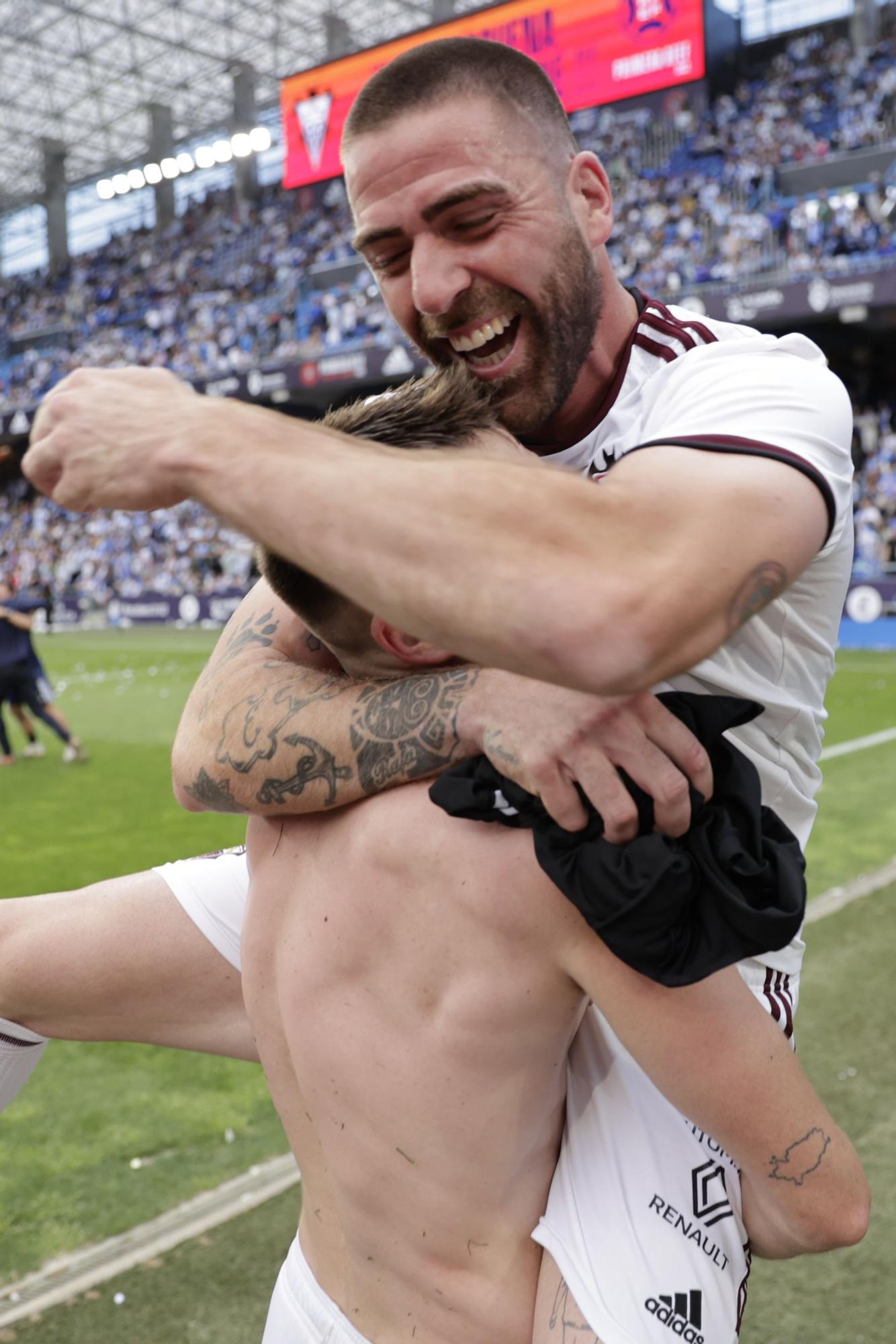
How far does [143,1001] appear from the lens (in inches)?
96.3

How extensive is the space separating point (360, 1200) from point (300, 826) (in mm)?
549

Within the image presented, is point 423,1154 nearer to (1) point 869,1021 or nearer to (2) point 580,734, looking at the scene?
(2) point 580,734

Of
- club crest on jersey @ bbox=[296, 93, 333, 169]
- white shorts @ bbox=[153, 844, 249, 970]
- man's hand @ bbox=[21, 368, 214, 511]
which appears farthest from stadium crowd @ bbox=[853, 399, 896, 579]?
man's hand @ bbox=[21, 368, 214, 511]

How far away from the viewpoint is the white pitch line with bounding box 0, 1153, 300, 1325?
315 centimetres

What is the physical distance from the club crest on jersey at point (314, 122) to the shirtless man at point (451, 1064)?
112ft

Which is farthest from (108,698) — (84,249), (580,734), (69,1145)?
(84,249)

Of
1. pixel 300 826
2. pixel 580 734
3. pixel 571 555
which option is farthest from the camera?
pixel 300 826

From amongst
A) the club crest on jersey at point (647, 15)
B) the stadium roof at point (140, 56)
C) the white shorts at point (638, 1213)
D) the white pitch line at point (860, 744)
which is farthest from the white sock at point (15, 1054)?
the stadium roof at point (140, 56)

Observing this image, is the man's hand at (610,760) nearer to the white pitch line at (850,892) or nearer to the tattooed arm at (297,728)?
the tattooed arm at (297,728)

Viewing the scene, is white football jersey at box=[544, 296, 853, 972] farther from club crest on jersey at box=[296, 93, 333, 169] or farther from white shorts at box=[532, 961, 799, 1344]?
club crest on jersey at box=[296, 93, 333, 169]

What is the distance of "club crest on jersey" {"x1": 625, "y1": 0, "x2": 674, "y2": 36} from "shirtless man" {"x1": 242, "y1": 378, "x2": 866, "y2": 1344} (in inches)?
1130

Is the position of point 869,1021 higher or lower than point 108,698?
higher

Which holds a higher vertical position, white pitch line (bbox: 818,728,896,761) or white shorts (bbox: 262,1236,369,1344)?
white shorts (bbox: 262,1236,369,1344)

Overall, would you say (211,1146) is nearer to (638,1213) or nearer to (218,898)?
(218,898)
